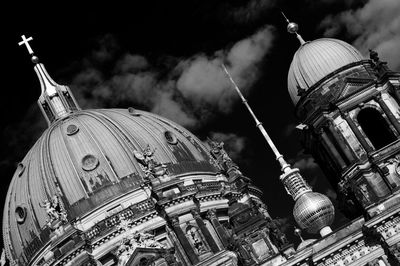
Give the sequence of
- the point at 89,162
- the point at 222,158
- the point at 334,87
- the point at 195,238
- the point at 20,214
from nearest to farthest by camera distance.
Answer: the point at 195,238
the point at 334,87
the point at 89,162
the point at 20,214
the point at 222,158

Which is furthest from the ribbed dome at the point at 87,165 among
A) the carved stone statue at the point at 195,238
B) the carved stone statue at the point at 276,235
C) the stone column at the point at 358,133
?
the stone column at the point at 358,133

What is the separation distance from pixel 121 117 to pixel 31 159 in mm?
8065

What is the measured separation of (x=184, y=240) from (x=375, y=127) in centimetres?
1565

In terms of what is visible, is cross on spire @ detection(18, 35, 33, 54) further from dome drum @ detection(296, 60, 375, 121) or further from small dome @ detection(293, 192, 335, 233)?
small dome @ detection(293, 192, 335, 233)

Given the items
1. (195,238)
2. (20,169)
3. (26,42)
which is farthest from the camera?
(26,42)

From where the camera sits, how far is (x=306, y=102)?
57.0 metres

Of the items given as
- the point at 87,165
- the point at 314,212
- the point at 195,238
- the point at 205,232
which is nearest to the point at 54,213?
the point at 87,165

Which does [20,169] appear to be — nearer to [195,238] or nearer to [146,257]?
[146,257]

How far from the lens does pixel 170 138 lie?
64.8 metres

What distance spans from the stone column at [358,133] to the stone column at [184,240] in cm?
1324

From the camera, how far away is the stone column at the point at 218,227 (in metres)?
55.9

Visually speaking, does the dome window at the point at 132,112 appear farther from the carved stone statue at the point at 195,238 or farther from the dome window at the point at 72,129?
the carved stone statue at the point at 195,238

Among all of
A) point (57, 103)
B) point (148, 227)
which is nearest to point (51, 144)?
point (57, 103)

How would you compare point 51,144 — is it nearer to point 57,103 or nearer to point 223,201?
point 57,103
